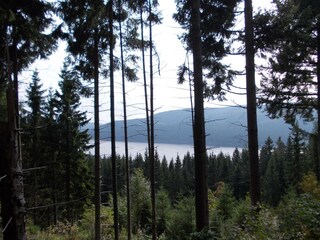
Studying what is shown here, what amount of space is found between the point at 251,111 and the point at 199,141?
1.63 metres

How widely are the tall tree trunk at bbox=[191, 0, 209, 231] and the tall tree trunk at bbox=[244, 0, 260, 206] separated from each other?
3.85ft

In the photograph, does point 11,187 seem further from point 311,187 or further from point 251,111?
point 311,187

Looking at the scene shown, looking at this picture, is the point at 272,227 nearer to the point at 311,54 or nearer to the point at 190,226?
the point at 311,54

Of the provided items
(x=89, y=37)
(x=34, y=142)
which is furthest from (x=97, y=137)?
(x=34, y=142)

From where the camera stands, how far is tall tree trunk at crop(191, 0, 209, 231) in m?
7.75

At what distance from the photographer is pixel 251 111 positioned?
27.3 ft

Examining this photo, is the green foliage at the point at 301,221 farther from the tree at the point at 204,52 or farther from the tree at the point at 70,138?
the tree at the point at 70,138

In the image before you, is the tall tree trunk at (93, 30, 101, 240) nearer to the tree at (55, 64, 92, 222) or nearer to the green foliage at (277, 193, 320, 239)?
the green foliage at (277, 193, 320, 239)

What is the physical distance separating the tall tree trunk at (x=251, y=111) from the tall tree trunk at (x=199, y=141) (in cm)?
117

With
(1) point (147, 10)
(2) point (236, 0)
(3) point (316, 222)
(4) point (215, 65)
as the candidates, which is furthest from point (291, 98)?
(3) point (316, 222)

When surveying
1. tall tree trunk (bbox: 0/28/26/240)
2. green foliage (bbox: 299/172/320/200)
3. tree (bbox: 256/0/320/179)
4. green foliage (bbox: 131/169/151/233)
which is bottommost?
green foliage (bbox: 131/169/151/233)

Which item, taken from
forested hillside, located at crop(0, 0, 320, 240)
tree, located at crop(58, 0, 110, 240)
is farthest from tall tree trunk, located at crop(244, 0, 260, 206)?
tree, located at crop(58, 0, 110, 240)

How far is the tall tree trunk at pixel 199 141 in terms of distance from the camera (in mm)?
7746

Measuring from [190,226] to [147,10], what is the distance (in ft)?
32.9
